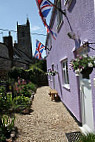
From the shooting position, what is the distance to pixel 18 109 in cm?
625

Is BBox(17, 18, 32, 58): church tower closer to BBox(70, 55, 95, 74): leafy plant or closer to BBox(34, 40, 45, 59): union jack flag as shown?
BBox(34, 40, 45, 59): union jack flag

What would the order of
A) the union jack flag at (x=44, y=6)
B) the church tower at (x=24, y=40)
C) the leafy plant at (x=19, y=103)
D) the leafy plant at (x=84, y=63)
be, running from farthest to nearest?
the church tower at (x=24, y=40) → the leafy plant at (x=19, y=103) → the union jack flag at (x=44, y=6) → the leafy plant at (x=84, y=63)

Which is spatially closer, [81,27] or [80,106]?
[81,27]

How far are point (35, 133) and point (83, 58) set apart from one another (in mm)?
3033

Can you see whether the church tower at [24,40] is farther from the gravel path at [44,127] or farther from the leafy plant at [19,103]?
the gravel path at [44,127]

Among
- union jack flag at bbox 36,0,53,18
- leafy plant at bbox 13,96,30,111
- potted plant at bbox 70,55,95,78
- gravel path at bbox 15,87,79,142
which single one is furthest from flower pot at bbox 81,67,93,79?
leafy plant at bbox 13,96,30,111

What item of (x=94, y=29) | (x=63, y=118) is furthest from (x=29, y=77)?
(x=94, y=29)

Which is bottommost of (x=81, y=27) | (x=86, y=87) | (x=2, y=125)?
(x=2, y=125)

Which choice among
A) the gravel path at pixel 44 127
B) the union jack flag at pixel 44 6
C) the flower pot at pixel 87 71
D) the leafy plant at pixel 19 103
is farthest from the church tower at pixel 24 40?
the flower pot at pixel 87 71

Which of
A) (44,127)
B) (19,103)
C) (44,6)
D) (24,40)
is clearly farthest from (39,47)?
(24,40)

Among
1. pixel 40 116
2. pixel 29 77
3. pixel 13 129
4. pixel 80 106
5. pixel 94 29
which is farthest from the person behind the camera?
pixel 29 77

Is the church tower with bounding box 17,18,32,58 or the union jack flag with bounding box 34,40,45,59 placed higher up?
the church tower with bounding box 17,18,32,58

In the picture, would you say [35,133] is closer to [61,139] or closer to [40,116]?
[61,139]

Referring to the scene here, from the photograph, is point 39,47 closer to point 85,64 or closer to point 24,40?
point 85,64
